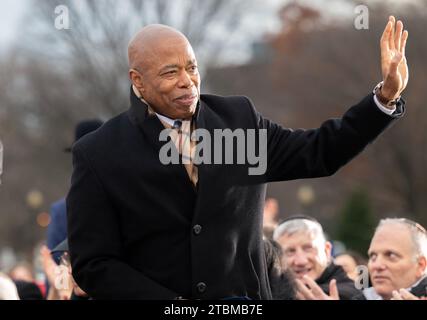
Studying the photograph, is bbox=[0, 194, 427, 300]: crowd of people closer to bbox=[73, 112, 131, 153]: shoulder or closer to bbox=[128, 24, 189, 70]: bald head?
bbox=[73, 112, 131, 153]: shoulder

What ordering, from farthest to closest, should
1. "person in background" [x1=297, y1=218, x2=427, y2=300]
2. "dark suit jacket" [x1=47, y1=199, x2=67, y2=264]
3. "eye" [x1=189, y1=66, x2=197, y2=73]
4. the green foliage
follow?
the green foliage
"dark suit jacket" [x1=47, y1=199, x2=67, y2=264]
"person in background" [x1=297, y1=218, x2=427, y2=300]
"eye" [x1=189, y1=66, x2=197, y2=73]

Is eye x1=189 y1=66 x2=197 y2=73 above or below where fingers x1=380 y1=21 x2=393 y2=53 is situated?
below

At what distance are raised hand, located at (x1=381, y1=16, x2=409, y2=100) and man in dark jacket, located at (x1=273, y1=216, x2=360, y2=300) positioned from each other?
121 inches

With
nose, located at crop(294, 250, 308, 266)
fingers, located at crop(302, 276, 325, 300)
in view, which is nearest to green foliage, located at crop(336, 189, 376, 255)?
nose, located at crop(294, 250, 308, 266)

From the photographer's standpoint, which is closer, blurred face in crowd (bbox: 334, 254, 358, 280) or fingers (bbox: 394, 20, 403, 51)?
fingers (bbox: 394, 20, 403, 51)

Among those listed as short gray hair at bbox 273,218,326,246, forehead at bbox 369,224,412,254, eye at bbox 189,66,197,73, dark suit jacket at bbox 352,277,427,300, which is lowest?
dark suit jacket at bbox 352,277,427,300

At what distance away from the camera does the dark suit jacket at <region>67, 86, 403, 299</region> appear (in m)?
4.93

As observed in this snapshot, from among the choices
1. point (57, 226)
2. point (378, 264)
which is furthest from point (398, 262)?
point (57, 226)

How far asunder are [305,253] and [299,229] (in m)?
0.21

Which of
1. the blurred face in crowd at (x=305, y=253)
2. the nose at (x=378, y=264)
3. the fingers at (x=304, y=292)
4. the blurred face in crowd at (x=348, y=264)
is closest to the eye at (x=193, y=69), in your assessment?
the fingers at (x=304, y=292)

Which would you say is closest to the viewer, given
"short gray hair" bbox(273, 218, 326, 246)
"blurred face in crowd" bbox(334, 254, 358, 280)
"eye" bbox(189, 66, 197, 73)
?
"eye" bbox(189, 66, 197, 73)

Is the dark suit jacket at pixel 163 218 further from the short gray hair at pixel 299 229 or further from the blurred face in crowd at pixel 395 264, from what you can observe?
the short gray hair at pixel 299 229

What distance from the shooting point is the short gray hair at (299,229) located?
8320 mm

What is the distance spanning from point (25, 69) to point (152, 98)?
139 ft
